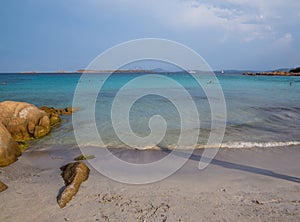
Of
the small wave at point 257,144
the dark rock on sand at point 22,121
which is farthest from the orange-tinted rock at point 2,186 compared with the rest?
the small wave at point 257,144

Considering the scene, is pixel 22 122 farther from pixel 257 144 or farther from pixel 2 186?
pixel 257 144

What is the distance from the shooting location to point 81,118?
42.0ft

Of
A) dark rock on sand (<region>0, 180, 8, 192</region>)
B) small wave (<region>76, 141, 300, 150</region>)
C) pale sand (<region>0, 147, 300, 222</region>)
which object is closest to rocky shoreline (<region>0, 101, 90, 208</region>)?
pale sand (<region>0, 147, 300, 222</region>)

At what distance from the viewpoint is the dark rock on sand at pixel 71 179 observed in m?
4.13

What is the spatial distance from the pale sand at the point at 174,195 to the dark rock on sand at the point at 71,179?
96 mm

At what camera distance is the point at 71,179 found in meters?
4.80

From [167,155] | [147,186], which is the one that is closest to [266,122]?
[167,155]

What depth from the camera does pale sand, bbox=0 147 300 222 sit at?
12.1 feet

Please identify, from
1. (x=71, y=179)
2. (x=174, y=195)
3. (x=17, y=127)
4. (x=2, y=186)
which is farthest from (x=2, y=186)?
(x=17, y=127)

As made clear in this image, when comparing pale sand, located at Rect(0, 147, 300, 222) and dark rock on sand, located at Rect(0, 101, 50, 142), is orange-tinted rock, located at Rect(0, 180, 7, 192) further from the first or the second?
dark rock on sand, located at Rect(0, 101, 50, 142)

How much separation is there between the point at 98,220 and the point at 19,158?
4.09 m

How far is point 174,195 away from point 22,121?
22.9 feet

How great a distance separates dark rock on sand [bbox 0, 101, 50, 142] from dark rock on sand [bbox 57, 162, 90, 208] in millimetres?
3901

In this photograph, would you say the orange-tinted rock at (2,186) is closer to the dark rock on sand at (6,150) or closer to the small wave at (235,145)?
the dark rock on sand at (6,150)
